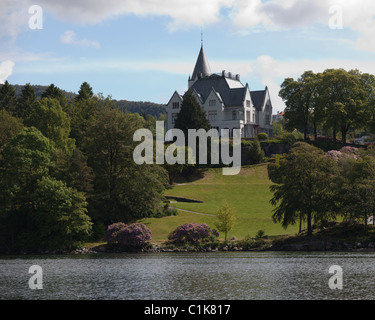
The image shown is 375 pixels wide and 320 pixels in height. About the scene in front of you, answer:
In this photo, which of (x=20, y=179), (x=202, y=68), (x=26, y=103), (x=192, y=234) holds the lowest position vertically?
(x=192, y=234)

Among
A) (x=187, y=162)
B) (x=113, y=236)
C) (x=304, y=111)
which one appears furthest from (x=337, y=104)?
(x=113, y=236)

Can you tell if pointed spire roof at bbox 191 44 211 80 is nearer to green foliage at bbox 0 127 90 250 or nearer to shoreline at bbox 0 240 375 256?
green foliage at bbox 0 127 90 250

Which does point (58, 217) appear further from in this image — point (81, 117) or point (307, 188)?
point (81, 117)

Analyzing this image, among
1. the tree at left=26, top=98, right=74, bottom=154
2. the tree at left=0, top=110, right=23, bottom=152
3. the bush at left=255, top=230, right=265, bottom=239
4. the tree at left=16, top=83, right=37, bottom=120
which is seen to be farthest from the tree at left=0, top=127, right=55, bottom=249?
the tree at left=16, top=83, right=37, bottom=120

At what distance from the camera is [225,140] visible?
367ft

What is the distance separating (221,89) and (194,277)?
94.0 m

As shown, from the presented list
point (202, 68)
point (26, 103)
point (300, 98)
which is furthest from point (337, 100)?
point (26, 103)

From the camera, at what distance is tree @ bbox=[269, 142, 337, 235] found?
6134 cm

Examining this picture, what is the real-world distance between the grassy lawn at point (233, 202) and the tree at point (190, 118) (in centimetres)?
1081

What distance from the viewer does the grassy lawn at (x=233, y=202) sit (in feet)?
227

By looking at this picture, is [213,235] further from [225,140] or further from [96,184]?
[225,140]

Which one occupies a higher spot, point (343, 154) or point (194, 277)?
point (343, 154)

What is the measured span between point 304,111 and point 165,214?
166ft

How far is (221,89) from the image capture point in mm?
131500
